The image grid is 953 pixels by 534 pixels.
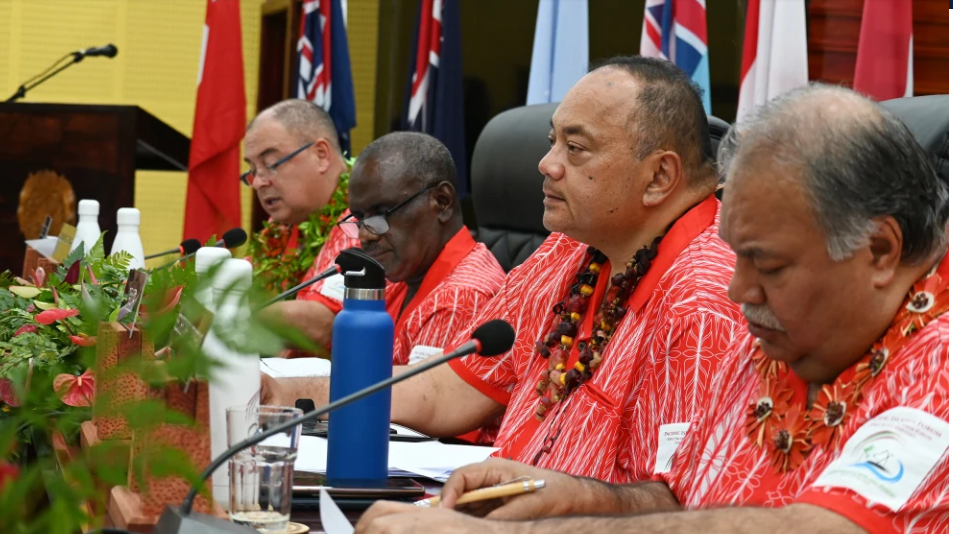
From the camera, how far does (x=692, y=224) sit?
1.85 m

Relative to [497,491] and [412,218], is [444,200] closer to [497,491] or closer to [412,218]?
[412,218]

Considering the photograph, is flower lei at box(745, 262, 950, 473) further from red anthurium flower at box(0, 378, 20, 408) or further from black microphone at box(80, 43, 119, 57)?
black microphone at box(80, 43, 119, 57)

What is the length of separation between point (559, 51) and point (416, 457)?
2.71m

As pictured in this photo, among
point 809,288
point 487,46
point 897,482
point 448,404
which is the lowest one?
point 448,404

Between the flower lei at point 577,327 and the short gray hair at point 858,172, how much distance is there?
614 mm

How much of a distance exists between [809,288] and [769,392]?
0.58 feet

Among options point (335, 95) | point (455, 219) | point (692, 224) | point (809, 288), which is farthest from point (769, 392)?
point (335, 95)

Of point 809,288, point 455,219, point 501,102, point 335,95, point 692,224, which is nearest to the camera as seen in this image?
point 809,288

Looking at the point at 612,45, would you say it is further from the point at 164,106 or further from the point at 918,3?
the point at 164,106

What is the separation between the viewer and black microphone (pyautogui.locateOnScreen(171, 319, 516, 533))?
3.43ft

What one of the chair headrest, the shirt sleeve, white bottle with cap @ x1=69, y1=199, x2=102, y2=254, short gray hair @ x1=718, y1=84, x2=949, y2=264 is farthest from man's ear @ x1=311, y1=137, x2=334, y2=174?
the shirt sleeve

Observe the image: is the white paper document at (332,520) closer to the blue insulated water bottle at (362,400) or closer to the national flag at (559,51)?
the blue insulated water bottle at (362,400)

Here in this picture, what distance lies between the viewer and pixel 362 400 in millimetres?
1436

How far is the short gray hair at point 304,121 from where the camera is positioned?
4.12 m
